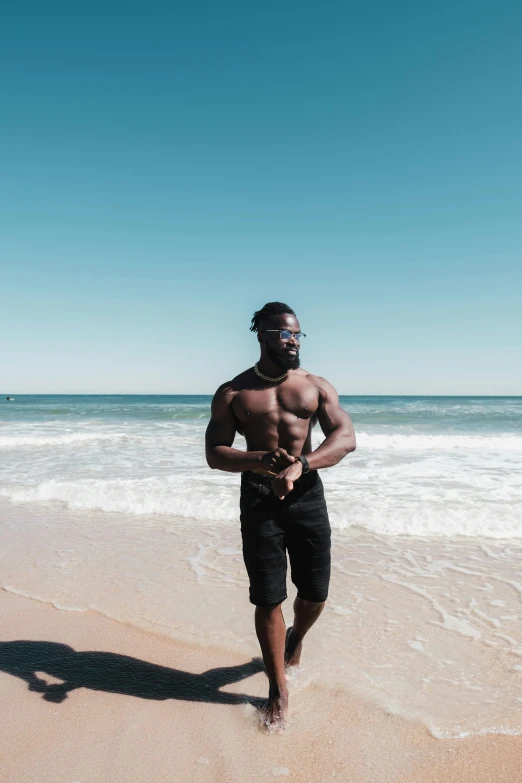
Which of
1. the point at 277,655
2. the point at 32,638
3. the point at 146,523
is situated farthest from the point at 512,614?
the point at 146,523

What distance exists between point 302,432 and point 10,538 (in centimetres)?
499

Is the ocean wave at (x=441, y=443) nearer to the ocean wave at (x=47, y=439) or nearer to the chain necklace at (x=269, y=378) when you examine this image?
the ocean wave at (x=47, y=439)

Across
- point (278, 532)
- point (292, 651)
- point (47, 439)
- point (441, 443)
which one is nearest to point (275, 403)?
point (278, 532)

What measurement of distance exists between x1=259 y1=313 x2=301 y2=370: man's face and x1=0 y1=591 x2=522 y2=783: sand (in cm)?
195

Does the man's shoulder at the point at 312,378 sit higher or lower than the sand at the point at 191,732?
higher

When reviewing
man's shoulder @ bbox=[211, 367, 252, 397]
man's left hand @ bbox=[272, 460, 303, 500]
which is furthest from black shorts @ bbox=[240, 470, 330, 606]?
man's shoulder @ bbox=[211, 367, 252, 397]

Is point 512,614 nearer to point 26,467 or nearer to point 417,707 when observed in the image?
point 417,707

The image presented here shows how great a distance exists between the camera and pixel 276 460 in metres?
2.75

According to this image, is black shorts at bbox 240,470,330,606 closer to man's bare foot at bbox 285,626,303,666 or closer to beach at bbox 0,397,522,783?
man's bare foot at bbox 285,626,303,666

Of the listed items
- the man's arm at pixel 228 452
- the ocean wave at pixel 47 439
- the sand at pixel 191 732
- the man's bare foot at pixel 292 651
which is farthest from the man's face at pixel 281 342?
the ocean wave at pixel 47 439

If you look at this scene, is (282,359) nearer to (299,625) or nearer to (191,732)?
(299,625)

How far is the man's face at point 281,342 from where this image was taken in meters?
3.04

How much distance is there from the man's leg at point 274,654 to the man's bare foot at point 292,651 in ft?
1.53

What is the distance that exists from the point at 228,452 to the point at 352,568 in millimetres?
3141
